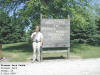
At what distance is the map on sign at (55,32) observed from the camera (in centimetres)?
985

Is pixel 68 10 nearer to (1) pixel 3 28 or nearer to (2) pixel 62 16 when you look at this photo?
(2) pixel 62 16

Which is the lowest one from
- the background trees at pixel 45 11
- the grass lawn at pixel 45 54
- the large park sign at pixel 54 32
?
the grass lawn at pixel 45 54

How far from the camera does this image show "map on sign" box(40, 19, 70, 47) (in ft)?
32.3

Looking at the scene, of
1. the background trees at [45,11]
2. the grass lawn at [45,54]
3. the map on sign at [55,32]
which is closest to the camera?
the map on sign at [55,32]

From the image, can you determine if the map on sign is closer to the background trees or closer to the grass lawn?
the grass lawn

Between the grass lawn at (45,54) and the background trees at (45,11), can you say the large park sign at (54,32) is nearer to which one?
the grass lawn at (45,54)

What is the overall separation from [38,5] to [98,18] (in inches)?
437

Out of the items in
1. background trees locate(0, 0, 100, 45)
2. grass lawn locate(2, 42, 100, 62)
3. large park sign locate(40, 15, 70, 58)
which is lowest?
grass lawn locate(2, 42, 100, 62)

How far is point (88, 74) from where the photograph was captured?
6.52 meters

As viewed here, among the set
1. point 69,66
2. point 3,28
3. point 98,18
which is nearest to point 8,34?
point 3,28

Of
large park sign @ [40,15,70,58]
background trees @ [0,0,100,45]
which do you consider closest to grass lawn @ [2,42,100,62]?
large park sign @ [40,15,70,58]

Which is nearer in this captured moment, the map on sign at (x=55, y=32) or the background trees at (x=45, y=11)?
the map on sign at (x=55, y=32)

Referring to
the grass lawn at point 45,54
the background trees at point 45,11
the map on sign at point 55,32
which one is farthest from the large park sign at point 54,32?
the background trees at point 45,11

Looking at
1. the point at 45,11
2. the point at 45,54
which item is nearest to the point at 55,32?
the point at 45,54
